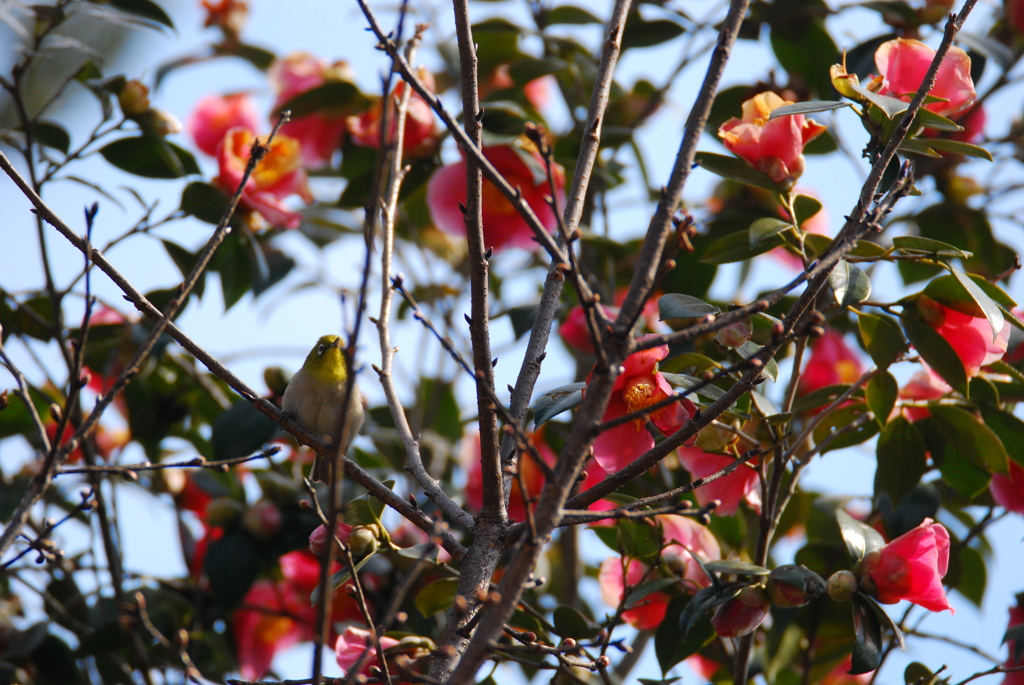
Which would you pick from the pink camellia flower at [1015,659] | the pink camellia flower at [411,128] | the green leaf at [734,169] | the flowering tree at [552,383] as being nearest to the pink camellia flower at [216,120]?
the flowering tree at [552,383]

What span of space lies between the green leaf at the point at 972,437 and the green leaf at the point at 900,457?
0.05 m

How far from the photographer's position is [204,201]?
1.87m

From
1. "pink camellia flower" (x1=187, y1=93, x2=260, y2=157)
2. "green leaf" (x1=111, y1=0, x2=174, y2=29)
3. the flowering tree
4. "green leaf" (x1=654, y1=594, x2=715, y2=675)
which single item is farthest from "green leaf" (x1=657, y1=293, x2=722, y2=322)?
"pink camellia flower" (x1=187, y1=93, x2=260, y2=157)

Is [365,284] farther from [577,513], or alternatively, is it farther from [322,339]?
[322,339]

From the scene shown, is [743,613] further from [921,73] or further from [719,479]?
[921,73]

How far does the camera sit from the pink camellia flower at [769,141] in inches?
51.3

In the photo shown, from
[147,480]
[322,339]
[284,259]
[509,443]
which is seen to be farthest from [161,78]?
[509,443]

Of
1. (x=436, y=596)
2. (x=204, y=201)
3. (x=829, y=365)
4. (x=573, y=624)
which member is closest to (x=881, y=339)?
(x=573, y=624)

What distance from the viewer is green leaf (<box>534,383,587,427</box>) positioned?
110 centimetres

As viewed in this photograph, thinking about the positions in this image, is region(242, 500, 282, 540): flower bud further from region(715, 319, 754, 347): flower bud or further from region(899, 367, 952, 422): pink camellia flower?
region(899, 367, 952, 422): pink camellia flower

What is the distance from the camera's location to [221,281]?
2.00m

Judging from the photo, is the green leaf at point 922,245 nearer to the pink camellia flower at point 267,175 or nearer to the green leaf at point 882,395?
the green leaf at point 882,395

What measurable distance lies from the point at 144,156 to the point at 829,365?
1.86m

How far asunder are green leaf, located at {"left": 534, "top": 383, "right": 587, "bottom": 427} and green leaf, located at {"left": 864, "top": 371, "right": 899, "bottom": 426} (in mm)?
511
